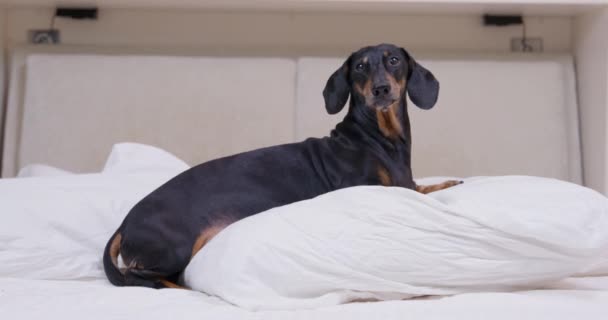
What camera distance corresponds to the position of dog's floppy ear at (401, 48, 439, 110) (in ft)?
6.48

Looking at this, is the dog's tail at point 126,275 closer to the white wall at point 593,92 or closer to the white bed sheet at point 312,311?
the white bed sheet at point 312,311

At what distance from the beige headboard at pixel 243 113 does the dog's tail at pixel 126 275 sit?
93 cm

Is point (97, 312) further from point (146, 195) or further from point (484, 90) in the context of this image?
point (484, 90)

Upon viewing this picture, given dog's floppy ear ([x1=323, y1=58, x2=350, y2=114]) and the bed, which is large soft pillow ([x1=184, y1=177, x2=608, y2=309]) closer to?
dog's floppy ear ([x1=323, y1=58, x2=350, y2=114])

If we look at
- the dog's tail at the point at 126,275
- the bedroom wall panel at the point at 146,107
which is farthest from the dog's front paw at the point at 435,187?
the bedroom wall panel at the point at 146,107

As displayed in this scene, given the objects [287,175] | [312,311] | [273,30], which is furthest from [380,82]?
[273,30]

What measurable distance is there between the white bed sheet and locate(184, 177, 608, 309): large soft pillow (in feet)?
0.12

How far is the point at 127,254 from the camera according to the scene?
5.65ft

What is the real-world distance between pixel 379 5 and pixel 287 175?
2.81ft

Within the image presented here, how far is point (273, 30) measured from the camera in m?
2.84

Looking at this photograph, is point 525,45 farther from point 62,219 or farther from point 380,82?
point 62,219

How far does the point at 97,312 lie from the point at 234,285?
23 centimetres

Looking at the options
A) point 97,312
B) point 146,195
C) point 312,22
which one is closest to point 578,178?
point 312,22

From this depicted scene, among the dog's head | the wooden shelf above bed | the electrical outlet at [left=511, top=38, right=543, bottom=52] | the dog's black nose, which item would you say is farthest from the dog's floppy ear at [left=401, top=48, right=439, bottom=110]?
the electrical outlet at [left=511, top=38, right=543, bottom=52]
